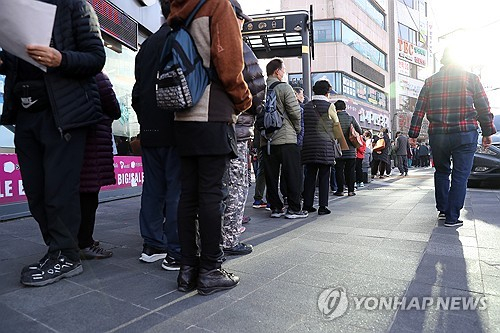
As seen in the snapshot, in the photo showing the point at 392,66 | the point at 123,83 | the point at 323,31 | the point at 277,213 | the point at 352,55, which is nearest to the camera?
the point at 277,213

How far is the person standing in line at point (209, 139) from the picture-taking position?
1965mm

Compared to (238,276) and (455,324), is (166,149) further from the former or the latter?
(455,324)

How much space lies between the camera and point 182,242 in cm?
211

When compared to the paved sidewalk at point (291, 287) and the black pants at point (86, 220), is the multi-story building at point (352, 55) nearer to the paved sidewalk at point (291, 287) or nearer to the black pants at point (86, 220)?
the paved sidewalk at point (291, 287)

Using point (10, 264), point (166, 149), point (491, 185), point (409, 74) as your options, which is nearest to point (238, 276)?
point (166, 149)

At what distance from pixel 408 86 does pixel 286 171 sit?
1603 inches

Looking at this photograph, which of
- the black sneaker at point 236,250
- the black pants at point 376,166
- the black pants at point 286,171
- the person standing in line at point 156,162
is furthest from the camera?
the black pants at point 376,166

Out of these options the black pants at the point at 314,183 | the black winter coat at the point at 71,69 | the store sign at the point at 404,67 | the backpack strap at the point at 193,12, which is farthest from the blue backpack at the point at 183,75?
the store sign at the point at 404,67

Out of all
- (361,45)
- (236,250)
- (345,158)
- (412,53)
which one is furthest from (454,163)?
(412,53)

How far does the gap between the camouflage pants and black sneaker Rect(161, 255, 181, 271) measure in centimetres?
46

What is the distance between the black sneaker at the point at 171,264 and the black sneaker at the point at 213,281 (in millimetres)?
445

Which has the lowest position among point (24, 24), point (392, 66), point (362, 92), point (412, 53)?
point (24, 24)

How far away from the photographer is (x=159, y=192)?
278 centimetres

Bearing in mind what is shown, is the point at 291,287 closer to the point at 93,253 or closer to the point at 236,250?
the point at 236,250
